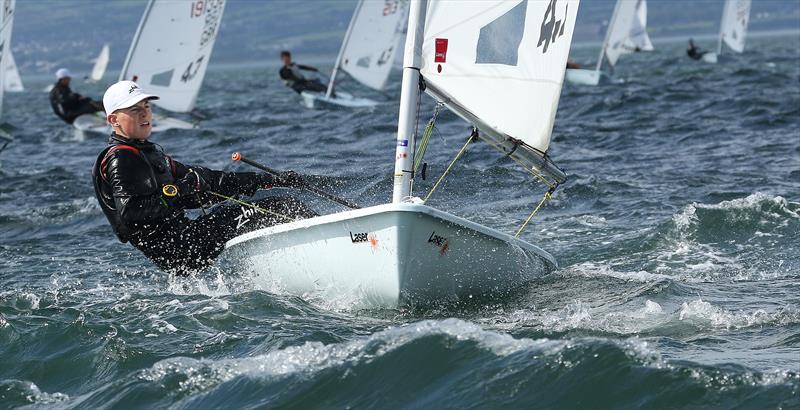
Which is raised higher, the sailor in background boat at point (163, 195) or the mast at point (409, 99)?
the mast at point (409, 99)

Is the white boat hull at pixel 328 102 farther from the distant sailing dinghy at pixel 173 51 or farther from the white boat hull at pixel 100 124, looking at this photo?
the white boat hull at pixel 100 124

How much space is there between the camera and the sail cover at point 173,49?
1650 centimetres

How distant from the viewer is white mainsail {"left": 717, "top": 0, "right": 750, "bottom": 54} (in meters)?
38.6

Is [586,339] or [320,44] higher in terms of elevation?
[586,339]

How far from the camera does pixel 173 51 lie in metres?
17.0

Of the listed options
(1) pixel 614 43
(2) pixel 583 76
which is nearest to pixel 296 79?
(2) pixel 583 76

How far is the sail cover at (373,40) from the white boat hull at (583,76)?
4.26 metres

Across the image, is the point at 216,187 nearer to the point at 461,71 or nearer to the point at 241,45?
the point at 461,71

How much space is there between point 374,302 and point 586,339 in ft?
4.22

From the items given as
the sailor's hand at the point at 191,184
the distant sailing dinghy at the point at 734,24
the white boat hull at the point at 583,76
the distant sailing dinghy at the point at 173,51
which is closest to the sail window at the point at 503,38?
the sailor's hand at the point at 191,184

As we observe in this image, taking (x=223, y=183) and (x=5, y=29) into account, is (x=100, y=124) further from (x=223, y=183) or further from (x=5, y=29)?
(x=223, y=183)

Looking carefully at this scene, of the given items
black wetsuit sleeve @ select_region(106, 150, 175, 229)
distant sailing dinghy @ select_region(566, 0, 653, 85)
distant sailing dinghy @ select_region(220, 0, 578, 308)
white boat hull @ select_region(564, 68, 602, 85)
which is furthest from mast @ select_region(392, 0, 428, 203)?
distant sailing dinghy @ select_region(566, 0, 653, 85)

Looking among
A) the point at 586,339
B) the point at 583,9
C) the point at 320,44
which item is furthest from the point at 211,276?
the point at 583,9

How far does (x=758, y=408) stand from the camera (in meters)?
3.97
